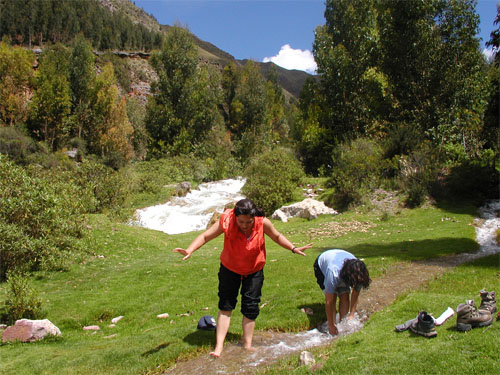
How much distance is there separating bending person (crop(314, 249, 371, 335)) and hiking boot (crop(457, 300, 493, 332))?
5.03 feet

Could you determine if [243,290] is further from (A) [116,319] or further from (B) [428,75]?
(B) [428,75]

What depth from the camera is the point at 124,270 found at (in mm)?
13906

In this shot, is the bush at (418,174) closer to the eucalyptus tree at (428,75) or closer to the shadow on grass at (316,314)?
the eucalyptus tree at (428,75)

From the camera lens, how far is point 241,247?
5.35 meters

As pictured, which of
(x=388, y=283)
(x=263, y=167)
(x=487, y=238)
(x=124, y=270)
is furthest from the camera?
(x=263, y=167)

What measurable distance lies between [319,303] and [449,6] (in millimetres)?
25848

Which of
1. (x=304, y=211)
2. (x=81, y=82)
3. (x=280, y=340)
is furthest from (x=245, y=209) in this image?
(x=81, y=82)

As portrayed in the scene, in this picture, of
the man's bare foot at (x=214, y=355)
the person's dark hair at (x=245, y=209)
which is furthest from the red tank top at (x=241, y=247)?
the man's bare foot at (x=214, y=355)

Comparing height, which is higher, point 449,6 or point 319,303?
point 449,6

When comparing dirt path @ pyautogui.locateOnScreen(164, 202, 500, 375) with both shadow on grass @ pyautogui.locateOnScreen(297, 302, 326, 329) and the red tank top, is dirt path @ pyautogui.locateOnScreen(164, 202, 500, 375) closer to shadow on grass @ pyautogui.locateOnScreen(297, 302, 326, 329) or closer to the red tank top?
shadow on grass @ pyautogui.locateOnScreen(297, 302, 326, 329)

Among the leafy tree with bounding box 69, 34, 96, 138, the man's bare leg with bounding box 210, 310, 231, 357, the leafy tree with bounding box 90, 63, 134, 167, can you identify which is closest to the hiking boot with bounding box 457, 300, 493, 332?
the man's bare leg with bounding box 210, 310, 231, 357

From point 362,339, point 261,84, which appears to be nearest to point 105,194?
point 362,339

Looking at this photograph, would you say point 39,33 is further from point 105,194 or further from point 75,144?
point 105,194

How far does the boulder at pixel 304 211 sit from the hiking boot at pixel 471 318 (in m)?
18.8
